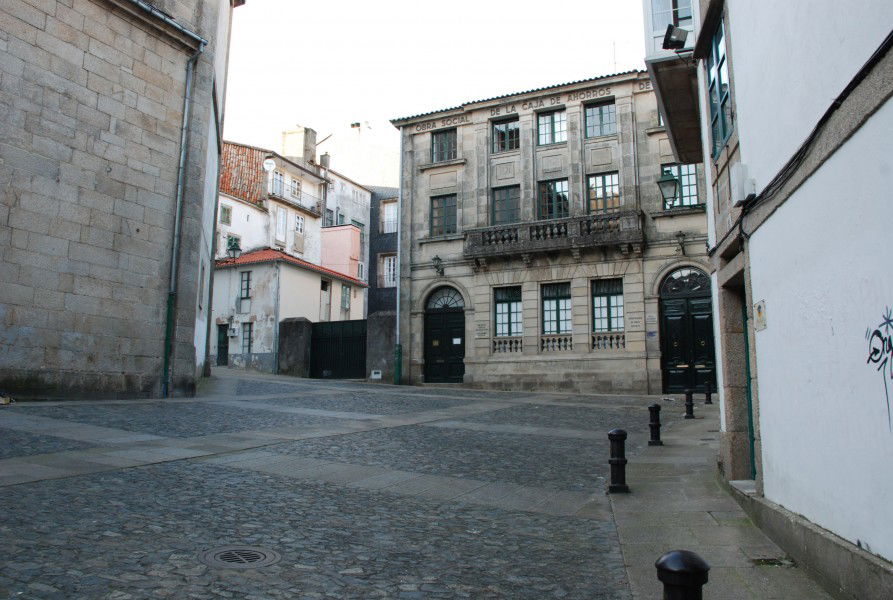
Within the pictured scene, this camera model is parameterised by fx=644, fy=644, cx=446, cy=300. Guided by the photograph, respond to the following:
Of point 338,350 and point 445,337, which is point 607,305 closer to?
point 445,337

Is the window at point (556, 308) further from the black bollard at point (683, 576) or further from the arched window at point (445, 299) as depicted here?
the black bollard at point (683, 576)

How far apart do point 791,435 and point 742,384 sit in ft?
7.13

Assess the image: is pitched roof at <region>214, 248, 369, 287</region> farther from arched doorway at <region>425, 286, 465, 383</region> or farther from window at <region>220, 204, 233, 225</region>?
arched doorway at <region>425, 286, 465, 383</region>

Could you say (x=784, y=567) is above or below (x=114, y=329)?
below

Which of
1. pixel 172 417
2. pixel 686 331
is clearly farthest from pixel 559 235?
pixel 172 417

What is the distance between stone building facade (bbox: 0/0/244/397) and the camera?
11523mm

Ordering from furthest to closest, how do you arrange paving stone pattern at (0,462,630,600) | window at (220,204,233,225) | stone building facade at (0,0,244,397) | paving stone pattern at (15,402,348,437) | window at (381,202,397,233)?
window at (381,202,397,233) → window at (220,204,233,225) → stone building facade at (0,0,244,397) → paving stone pattern at (15,402,348,437) → paving stone pattern at (0,462,630,600)

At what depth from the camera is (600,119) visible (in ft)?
80.2

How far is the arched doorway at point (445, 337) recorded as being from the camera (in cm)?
2527

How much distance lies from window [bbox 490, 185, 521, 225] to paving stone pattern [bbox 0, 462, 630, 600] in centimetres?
2020

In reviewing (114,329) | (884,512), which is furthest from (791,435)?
(114,329)


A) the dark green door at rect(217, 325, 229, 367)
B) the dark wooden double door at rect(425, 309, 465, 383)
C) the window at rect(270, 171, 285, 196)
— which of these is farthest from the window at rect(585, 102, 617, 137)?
the window at rect(270, 171, 285, 196)

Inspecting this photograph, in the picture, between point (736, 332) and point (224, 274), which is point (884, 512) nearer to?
point (736, 332)

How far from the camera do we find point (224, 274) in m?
34.9
